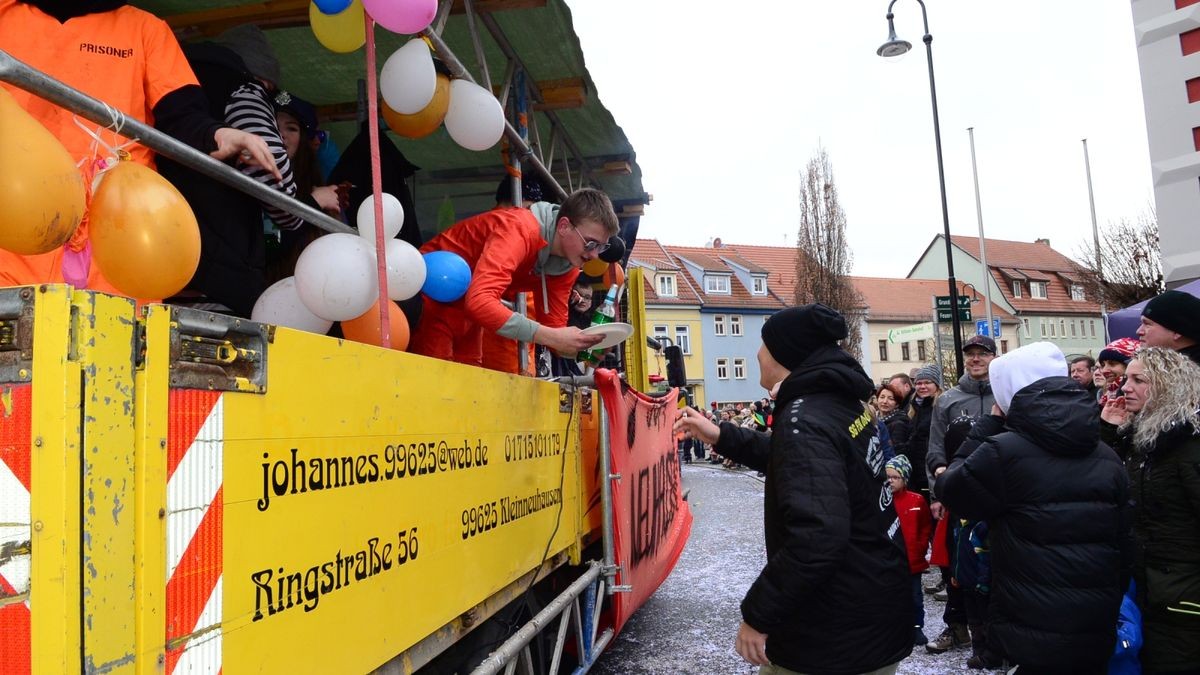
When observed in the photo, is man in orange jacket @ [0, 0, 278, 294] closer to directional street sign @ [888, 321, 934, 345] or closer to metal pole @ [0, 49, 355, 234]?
metal pole @ [0, 49, 355, 234]

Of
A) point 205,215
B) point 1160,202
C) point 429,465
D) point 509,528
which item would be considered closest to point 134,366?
point 429,465

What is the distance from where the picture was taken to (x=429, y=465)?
6.80 feet

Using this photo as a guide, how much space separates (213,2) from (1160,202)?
14114mm

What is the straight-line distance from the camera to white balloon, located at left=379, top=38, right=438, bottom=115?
323cm

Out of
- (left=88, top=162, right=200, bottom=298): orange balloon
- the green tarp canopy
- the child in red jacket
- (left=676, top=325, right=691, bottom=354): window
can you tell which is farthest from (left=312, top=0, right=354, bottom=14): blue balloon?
(left=676, top=325, right=691, bottom=354): window

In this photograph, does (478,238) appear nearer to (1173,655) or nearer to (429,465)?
(429,465)

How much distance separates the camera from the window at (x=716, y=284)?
142ft

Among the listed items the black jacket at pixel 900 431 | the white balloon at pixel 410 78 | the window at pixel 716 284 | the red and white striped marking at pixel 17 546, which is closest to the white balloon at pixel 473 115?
the white balloon at pixel 410 78

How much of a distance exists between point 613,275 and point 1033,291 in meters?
48.9

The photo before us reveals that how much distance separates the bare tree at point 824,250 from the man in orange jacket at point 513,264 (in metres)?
35.0

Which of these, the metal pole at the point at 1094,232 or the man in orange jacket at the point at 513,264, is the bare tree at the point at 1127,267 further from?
the man in orange jacket at the point at 513,264

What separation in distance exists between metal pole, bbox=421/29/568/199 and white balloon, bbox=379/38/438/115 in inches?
2.3

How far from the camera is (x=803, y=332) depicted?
2.67 meters

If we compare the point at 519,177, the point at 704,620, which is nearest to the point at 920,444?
the point at 704,620
